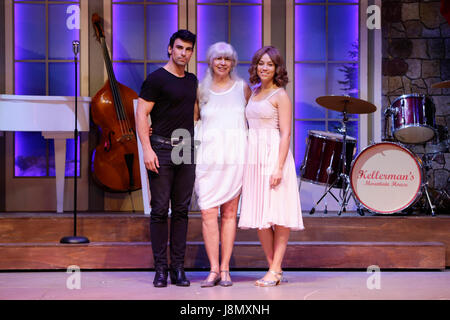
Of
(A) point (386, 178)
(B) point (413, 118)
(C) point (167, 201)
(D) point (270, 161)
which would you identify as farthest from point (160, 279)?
(B) point (413, 118)

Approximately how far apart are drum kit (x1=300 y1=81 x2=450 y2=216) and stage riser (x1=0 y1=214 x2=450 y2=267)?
223mm

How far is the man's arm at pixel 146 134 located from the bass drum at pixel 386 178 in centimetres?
207

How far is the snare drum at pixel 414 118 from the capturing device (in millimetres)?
5418

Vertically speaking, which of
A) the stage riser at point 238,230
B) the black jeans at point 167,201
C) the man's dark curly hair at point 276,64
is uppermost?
the man's dark curly hair at point 276,64

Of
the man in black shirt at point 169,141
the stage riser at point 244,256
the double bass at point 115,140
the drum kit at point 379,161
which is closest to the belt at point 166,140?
the man in black shirt at point 169,141

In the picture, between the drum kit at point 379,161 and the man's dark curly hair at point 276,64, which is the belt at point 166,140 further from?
the drum kit at point 379,161

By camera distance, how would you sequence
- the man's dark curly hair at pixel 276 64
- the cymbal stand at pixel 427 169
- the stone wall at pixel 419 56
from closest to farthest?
1. the man's dark curly hair at pixel 276 64
2. the cymbal stand at pixel 427 169
3. the stone wall at pixel 419 56

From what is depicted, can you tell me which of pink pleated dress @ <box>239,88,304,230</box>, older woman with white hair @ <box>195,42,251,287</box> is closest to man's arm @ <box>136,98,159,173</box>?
older woman with white hair @ <box>195,42,251,287</box>

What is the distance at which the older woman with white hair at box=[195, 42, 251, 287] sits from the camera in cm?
385

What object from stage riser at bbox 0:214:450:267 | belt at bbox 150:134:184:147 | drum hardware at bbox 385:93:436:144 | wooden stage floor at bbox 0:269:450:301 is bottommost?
wooden stage floor at bbox 0:269:450:301

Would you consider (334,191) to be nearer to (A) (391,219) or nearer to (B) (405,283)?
(A) (391,219)

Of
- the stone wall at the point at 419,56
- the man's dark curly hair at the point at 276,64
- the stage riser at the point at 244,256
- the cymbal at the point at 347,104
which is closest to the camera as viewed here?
the man's dark curly hair at the point at 276,64

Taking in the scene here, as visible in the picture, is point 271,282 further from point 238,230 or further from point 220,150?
point 238,230

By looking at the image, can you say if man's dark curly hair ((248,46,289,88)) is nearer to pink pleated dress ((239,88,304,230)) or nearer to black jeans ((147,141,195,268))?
pink pleated dress ((239,88,304,230))
